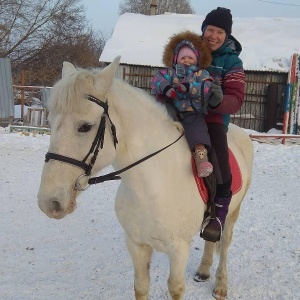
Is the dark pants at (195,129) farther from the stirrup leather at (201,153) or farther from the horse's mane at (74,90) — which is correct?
the horse's mane at (74,90)

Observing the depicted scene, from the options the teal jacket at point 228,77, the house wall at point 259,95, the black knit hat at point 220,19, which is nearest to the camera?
the teal jacket at point 228,77

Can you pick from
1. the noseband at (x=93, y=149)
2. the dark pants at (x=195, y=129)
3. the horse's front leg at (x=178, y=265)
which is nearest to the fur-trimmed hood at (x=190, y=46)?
the dark pants at (x=195, y=129)

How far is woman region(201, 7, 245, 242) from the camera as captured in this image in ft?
10.1

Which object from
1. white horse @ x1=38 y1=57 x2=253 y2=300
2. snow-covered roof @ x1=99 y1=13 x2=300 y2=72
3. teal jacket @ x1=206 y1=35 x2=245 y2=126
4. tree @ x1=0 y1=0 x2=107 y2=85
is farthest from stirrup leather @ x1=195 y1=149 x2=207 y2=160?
tree @ x1=0 y1=0 x2=107 y2=85

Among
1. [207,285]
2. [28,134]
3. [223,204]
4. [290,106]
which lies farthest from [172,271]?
[290,106]

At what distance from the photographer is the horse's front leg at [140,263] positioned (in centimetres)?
311

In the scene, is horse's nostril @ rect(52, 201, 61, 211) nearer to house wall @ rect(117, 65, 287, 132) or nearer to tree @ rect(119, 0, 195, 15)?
house wall @ rect(117, 65, 287, 132)

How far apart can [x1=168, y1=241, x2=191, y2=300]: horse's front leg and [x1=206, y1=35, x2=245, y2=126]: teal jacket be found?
106 centimetres

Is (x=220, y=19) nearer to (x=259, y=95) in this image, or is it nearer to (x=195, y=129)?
(x=195, y=129)

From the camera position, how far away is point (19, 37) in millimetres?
29203

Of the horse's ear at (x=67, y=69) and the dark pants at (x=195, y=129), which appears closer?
the horse's ear at (x=67, y=69)

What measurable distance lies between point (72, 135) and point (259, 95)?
15910 mm

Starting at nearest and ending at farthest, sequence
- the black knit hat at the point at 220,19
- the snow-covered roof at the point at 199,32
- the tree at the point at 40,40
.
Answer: the black knit hat at the point at 220,19 → the snow-covered roof at the point at 199,32 → the tree at the point at 40,40

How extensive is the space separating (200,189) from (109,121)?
3.41 feet
